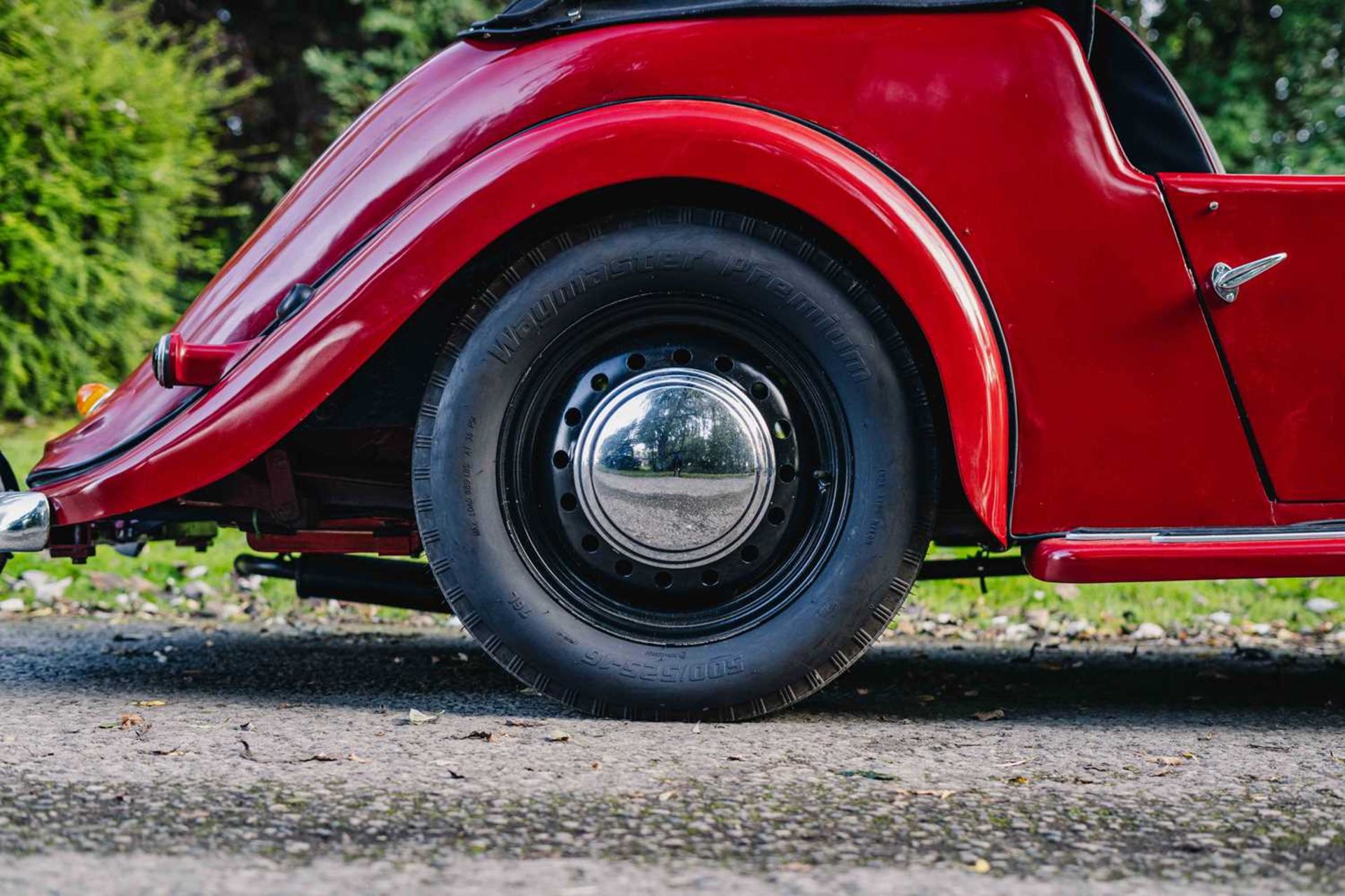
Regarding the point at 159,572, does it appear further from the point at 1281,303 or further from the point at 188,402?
the point at 1281,303

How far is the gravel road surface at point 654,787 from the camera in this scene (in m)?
1.58

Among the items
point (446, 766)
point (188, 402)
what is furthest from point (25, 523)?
point (446, 766)

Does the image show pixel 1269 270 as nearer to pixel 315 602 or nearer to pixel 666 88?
pixel 666 88

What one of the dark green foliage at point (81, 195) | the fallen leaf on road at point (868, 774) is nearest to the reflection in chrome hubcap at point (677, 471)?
the fallen leaf on road at point (868, 774)

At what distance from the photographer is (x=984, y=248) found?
7.88 feet

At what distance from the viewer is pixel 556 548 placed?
2.45 m

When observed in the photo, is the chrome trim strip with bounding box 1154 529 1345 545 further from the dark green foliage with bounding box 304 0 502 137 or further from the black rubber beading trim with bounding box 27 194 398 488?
the dark green foliage with bounding box 304 0 502 137

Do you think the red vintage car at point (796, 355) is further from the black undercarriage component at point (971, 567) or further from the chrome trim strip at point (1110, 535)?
the black undercarriage component at point (971, 567)

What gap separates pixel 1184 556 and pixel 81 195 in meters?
8.42

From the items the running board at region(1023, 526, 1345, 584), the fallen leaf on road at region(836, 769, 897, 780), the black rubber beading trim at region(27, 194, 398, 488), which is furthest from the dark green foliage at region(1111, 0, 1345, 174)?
the fallen leaf on road at region(836, 769, 897, 780)

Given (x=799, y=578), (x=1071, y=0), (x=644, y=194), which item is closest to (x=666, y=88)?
(x=644, y=194)

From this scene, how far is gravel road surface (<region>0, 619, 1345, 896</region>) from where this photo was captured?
1581 millimetres

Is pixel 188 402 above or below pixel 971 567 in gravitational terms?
above

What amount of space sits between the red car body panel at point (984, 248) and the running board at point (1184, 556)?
0.05 metres
